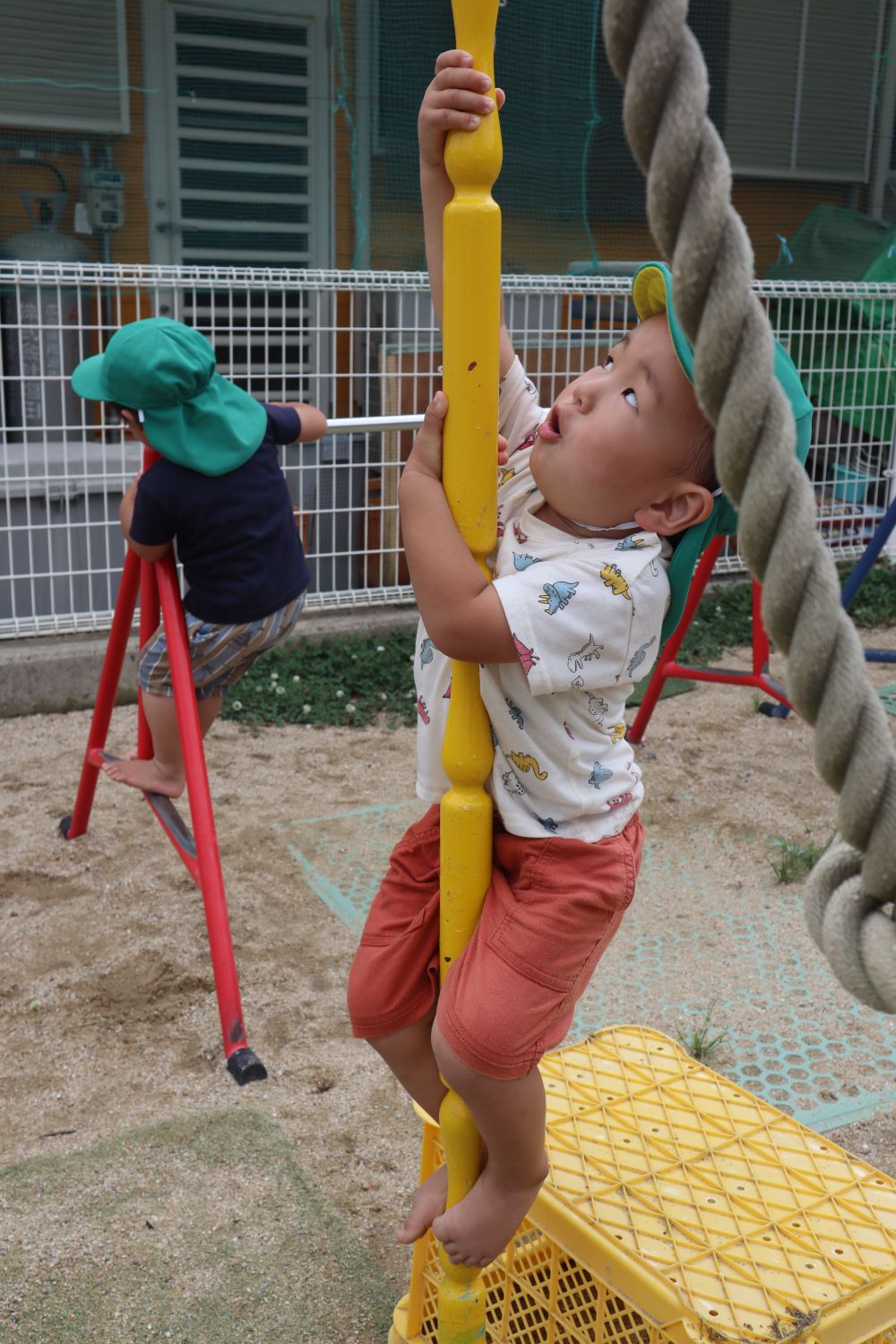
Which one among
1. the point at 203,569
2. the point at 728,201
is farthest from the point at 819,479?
the point at 728,201

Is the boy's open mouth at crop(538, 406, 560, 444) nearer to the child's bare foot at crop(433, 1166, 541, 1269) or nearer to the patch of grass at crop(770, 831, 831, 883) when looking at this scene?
the child's bare foot at crop(433, 1166, 541, 1269)

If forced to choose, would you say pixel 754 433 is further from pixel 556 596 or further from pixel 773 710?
pixel 773 710

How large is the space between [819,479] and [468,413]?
494cm

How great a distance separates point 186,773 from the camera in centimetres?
253

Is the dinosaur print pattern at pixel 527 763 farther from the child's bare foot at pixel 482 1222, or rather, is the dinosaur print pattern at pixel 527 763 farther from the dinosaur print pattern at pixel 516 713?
the child's bare foot at pixel 482 1222

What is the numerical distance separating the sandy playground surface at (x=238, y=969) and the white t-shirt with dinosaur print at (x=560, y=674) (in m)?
0.91

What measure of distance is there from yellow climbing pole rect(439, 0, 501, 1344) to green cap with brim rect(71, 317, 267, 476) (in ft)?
5.29

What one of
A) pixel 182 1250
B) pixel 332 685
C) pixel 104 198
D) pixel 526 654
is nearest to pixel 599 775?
pixel 526 654

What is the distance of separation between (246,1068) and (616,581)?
4.71 feet

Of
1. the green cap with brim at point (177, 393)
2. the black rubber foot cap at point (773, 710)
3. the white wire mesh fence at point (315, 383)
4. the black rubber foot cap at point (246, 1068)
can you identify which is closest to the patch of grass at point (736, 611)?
the white wire mesh fence at point (315, 383)

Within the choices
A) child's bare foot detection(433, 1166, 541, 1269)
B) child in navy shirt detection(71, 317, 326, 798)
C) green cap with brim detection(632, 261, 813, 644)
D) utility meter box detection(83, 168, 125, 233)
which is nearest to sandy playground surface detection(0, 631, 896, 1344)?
child in navy shirt detection(71, 317, 326, 798)

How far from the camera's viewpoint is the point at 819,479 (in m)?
5.75

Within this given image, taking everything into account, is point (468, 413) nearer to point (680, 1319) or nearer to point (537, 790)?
point (537, 790)

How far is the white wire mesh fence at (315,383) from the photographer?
4.34 meters
